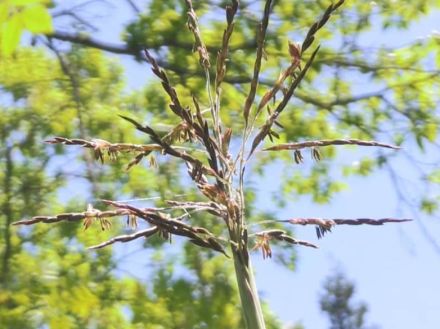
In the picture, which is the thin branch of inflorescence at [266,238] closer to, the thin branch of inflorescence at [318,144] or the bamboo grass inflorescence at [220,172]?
the bamboo grass inflorescence at [220,172]

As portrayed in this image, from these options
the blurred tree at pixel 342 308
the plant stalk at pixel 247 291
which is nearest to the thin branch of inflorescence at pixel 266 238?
the plant stalk at pixel 247 291

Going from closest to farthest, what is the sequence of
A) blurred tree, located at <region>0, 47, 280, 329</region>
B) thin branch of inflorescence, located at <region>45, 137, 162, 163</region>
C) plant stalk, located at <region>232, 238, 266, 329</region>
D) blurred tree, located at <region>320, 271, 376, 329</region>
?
plant stalk, located at <region>232, 238, 266, 329</region> → thin branch of inflorescence, located at <region>45, 137, 162, 163</region> → blurred tree, located at <region>0, 47, 280, 329</region> → blurred tree, located at <region>320, 271, 376, 329</region>

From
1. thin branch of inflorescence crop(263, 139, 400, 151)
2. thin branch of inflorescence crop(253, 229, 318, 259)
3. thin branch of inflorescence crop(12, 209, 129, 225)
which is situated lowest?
thin branch of inflorescence crop(253, 229, 318, 259)

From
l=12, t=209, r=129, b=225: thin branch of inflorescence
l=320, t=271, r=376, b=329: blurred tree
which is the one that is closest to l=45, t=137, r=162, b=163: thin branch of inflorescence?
l=12, t=209, r=129, b=225: thin branch of inflorescence

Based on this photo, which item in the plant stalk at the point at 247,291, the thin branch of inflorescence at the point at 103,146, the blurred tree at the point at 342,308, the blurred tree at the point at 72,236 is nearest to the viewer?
the plant stalk at the point at 247,291

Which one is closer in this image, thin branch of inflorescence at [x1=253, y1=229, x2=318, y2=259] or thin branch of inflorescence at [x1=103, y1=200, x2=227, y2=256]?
thin branch of inflorescence at [x1=103, y1=200, x2=227, y2=256]

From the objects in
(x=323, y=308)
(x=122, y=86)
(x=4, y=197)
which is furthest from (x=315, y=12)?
(x=323, y=308)

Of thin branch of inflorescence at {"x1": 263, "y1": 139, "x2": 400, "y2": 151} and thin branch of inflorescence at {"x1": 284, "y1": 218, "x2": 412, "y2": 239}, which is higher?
thin branch of inflorescence at {"x1": 263, "y1": 139, "x2": 400, "y2": 151}

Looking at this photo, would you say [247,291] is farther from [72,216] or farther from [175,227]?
[72,216]

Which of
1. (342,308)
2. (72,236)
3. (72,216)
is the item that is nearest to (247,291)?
(72,216)

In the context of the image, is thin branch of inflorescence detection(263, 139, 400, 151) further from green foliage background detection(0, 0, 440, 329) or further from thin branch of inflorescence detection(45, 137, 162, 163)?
green foliage background detection(0, 0, 440, 329)

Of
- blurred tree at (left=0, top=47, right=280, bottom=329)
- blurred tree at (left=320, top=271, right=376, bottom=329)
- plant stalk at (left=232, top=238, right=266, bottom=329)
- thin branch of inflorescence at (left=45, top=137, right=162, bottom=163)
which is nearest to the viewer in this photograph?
plant stalk at (left=232, top=238, right=266, bottom=329)

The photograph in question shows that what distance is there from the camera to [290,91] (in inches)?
62.9

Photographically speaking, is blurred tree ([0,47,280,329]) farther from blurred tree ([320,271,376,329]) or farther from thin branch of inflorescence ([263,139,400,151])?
blurred tree ([320,271,376,329])
